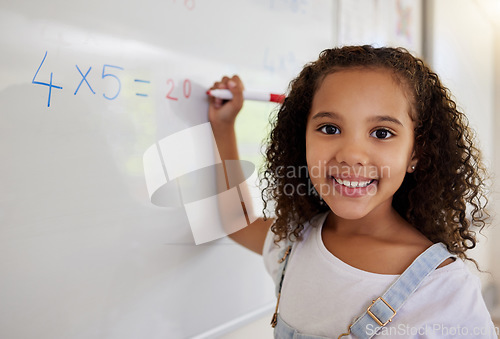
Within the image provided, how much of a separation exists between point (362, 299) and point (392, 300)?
4 centimetres

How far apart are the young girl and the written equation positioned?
0.07 metres

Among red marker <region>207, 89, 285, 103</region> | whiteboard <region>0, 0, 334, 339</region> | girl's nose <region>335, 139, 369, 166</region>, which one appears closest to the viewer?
whiteboard <region>0, 0, 334, 339</region>

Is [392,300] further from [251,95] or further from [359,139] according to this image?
[251,95]

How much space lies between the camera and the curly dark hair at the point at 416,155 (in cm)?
64

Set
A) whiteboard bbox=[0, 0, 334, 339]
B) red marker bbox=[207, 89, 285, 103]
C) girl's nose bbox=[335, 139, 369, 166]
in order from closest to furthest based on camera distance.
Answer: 1. whiteboard bbox=[0, 0, 334, 339]
2. girl's nose bbox=[335, 139, 369, 166]
3. red marker bbox=[207, 89, 285, 103]

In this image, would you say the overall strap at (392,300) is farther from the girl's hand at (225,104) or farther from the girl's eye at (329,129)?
the girl's hand at (225,104)

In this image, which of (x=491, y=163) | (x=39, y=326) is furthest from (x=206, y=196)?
(x=491, y=163)

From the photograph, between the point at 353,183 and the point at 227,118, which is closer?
the point at 353,183

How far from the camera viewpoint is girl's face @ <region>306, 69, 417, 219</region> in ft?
1.95

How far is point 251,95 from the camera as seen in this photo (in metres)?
0.74

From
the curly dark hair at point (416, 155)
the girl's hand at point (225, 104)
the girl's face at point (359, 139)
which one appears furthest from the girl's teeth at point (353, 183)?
Result: the girl's hand at point (225, 104)

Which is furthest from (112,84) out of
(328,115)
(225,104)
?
(328,115)

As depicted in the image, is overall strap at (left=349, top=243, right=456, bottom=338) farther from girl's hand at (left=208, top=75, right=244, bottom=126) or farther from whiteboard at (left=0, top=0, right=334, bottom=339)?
girl's hand at (left=208, top=75, right=244, bottom=126)

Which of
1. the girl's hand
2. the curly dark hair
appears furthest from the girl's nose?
the girl's hand
